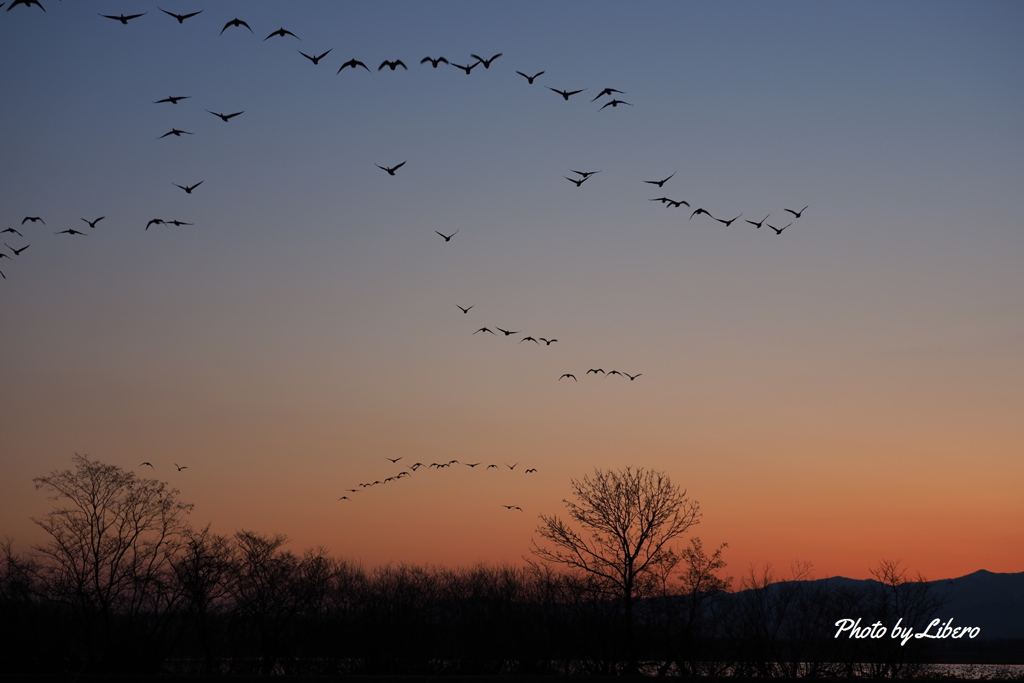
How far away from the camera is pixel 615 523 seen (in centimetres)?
6022

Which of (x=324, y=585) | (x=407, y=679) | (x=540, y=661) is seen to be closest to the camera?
(x=407, y=679)

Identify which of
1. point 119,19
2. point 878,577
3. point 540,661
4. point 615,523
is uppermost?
point 119,19

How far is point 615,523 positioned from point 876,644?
64.1 ft

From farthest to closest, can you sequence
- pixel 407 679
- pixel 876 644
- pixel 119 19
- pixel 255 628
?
pixel 255 628 < pixel 876 644 < pixel 407 679 < pixel 119 19

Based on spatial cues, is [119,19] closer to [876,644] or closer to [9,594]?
[9,594]

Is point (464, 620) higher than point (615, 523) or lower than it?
lower

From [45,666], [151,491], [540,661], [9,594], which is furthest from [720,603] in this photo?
[9,594]

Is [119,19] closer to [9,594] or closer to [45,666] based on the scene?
[45,666]

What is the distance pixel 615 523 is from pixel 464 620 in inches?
829

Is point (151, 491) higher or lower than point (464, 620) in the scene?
higher

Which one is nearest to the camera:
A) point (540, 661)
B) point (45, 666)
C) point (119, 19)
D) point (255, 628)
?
point (119, 19)

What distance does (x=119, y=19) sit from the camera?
62.1 feet

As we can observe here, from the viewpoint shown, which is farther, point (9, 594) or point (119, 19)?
point (9, 594)

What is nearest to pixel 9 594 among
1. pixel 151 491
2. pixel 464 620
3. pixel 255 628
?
pixel 151 491
